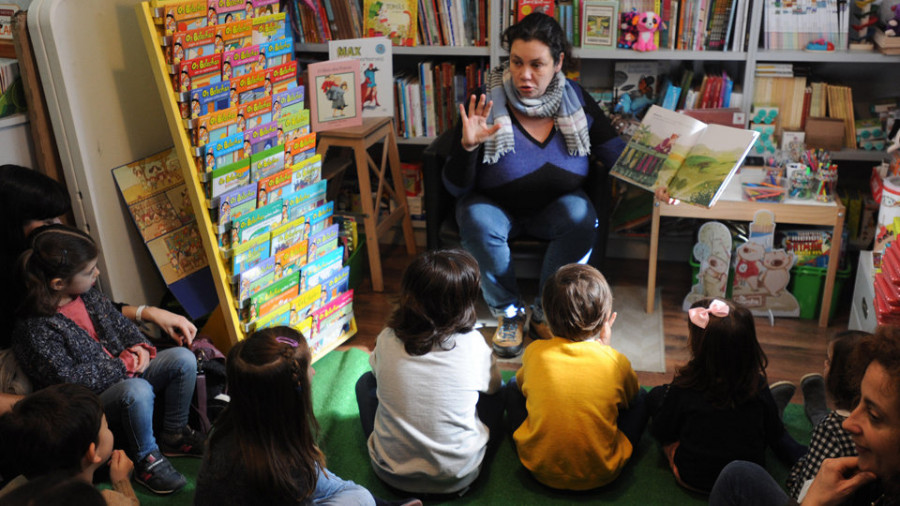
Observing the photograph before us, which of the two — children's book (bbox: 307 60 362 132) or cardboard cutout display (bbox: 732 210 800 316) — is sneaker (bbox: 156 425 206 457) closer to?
children's book (bbox: 307 60 362 132)

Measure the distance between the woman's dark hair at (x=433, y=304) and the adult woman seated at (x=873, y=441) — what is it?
914mm

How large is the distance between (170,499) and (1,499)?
1.01m

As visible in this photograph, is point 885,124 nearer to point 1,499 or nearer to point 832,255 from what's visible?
point 832,255

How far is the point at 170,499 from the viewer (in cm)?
226

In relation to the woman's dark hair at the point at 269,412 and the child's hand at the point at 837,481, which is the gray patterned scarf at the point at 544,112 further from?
the child's hand at the point at 837,481

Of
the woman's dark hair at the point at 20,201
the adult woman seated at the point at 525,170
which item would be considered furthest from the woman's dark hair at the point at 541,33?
the woman's dark hair at the point at 20,201

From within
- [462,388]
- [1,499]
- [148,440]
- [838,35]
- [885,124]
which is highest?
[838,35]

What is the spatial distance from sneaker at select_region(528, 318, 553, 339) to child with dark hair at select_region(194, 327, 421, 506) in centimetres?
141

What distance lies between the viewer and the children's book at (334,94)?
297cm

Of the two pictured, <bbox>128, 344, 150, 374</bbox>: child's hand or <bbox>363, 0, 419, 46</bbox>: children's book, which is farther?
<bbox>363, 0, 419, 46</bbox>: children's book

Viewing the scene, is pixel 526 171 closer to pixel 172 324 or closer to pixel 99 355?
pixel 172 324

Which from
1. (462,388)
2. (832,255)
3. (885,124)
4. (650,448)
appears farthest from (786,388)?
(885,124)

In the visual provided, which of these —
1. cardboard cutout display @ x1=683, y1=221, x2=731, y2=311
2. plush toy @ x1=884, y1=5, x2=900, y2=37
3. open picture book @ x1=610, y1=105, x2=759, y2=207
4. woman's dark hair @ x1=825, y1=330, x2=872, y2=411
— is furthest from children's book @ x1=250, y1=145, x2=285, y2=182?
plush toy @ x1=884, y1=5, x2=900, y2=37

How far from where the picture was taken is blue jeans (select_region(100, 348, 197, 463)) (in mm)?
2205
